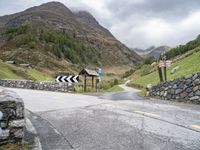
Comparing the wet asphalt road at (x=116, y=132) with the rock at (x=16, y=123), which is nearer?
the rock at (x=16, y=123)

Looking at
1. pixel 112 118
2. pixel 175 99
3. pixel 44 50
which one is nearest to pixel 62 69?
pixel 44 50

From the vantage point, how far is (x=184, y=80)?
44.8 ft

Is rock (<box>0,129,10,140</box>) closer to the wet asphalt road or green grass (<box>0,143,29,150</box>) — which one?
green grass (<box>0,143,29,150</box>)

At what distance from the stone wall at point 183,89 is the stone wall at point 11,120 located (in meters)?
9.67

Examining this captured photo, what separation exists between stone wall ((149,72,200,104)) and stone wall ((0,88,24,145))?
967 centimetres

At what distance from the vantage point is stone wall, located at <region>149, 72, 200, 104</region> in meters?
12.7

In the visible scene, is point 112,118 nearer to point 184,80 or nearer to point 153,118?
point 153,118

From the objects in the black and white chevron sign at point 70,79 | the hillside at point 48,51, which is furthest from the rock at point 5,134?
the hillside at point 48,51

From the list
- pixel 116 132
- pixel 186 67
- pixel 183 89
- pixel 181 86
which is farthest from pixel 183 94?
pixel 186 67

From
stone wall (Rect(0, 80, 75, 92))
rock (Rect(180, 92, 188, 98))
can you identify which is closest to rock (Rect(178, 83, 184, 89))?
rock (Rect(180, 92, 188, 98))

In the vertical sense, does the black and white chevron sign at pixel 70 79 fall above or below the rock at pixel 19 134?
above

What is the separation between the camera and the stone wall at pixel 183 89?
12.7m

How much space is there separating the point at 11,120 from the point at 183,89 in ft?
35.5

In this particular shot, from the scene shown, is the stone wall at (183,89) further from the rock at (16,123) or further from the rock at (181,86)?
the rock at (16,123)
